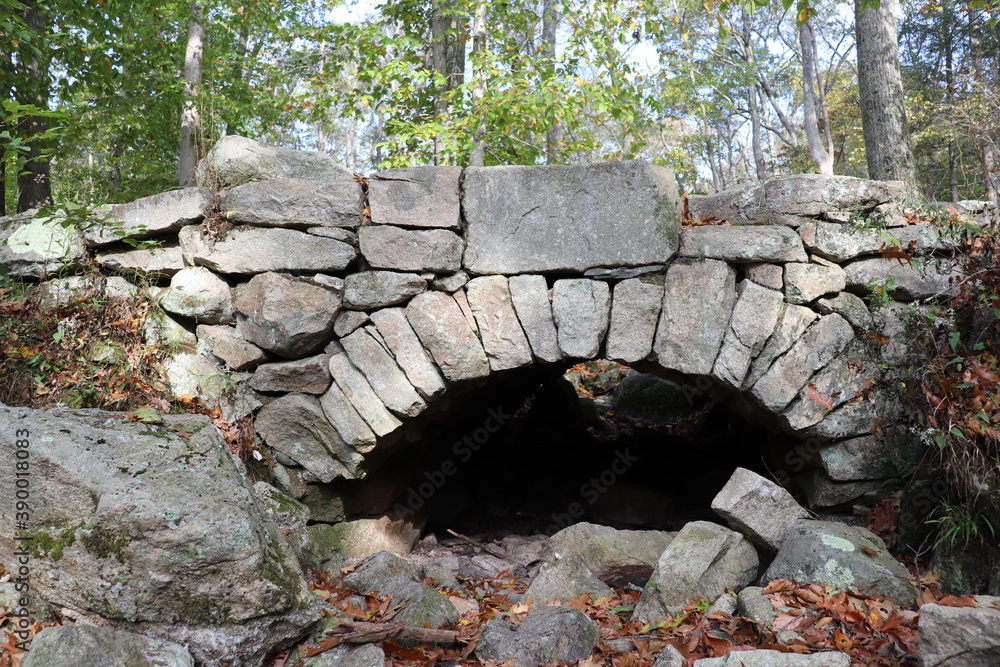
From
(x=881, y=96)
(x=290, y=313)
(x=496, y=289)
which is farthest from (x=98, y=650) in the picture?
(x=881, y=96)

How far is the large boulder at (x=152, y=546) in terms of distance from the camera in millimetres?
2459

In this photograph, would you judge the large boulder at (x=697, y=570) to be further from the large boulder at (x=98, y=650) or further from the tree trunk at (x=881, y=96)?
the tree trunk at (x=881, y=96)

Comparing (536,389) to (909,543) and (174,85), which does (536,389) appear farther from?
(174,85)

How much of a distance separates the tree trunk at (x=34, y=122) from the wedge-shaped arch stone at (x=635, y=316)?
4.95 metres

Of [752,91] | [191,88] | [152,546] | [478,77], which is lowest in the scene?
[152,546]

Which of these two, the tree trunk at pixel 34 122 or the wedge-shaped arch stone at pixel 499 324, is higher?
the tree trunk at pixel 34 122

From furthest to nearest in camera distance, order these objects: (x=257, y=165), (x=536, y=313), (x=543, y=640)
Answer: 1. (x=257, y=165)
2. (x=536, y=313)
3. (x=543, y=640)

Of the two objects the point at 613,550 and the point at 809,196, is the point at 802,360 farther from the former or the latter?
the point at 613,550

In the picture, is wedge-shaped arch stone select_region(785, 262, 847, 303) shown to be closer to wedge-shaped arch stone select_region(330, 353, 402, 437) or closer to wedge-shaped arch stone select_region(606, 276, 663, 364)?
wedge-shaped arch stone select_region(606, 276, 663, 364)

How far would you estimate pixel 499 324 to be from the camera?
3809 millimetres

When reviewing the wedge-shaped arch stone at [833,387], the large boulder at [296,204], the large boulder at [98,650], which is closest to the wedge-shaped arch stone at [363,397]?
the large boulder at [296,204]

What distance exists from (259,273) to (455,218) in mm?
1255

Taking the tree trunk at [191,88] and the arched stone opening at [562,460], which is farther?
the tree trunk at [191,88]

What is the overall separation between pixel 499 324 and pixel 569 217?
0.75 metres
